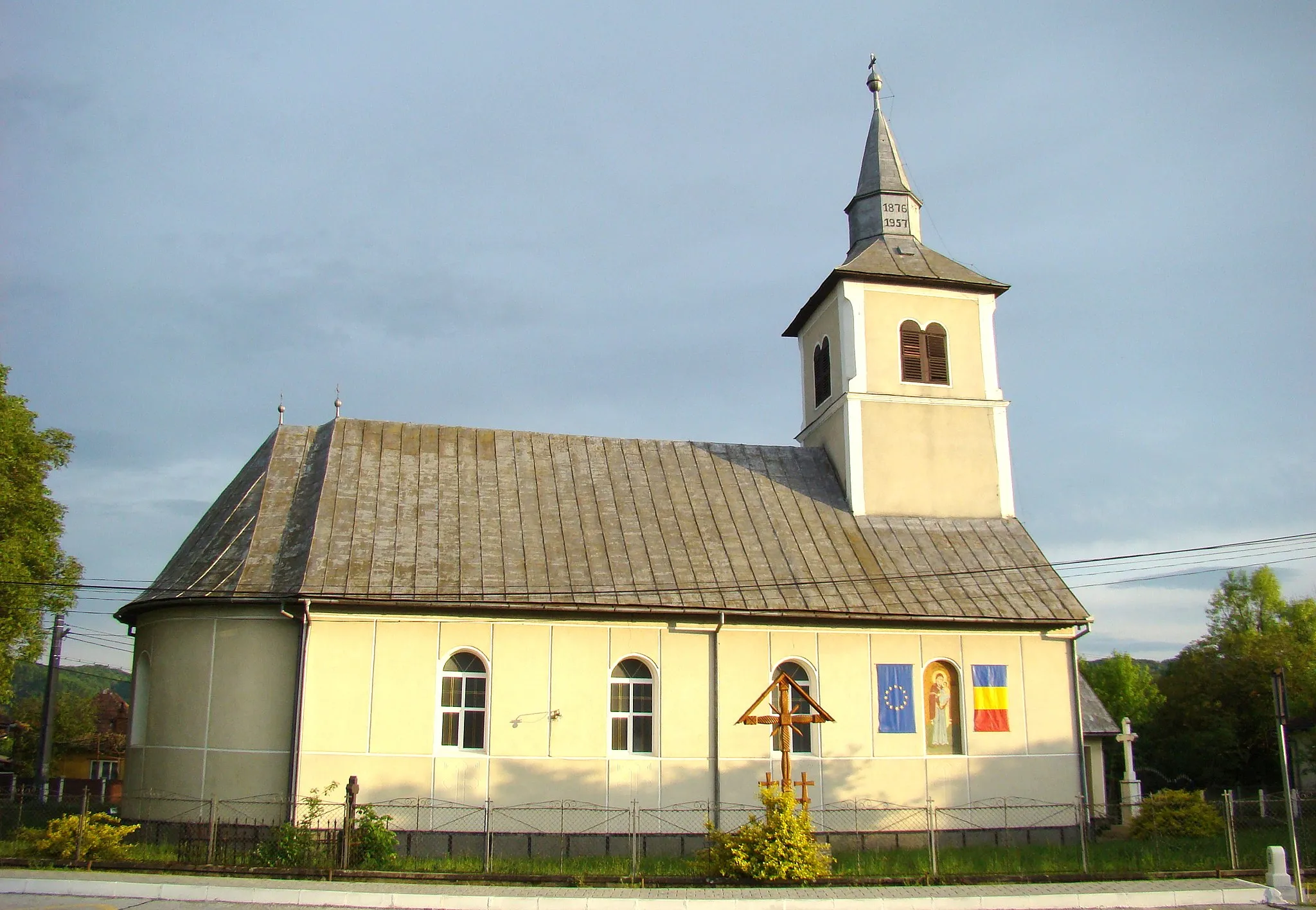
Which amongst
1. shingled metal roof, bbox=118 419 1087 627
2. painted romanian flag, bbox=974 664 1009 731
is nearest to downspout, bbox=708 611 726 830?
shingled metal roof, bbox=118 419 1087 627

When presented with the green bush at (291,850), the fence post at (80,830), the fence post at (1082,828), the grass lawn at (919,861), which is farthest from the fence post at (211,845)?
the fence post at (1082,828)

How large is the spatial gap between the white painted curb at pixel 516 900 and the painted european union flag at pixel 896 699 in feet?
22.4

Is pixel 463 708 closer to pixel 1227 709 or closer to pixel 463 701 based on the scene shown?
pixel 463 701

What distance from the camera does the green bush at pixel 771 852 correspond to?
15.1 metres

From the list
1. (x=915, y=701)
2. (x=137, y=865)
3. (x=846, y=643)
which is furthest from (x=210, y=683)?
(x=915, y=701)

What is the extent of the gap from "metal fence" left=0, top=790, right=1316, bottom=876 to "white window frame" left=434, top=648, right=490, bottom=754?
1.04m

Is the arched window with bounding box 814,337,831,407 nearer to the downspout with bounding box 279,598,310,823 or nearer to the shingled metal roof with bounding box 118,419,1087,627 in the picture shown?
the shingled metal roof with bounding box 118,419,1087,627

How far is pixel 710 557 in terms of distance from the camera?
22.3 metres

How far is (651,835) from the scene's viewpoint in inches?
774

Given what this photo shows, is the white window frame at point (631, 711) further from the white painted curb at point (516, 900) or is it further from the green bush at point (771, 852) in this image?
the white painted curb at point (516, 900)

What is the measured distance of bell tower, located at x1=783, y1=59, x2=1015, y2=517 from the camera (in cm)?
2508

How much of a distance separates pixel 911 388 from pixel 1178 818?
36.5 feet

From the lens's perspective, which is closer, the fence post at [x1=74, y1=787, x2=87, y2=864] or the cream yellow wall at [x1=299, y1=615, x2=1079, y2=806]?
the fence post at [x1=74, y1=787, x2=87, y2=864]

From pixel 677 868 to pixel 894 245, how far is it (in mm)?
17848
